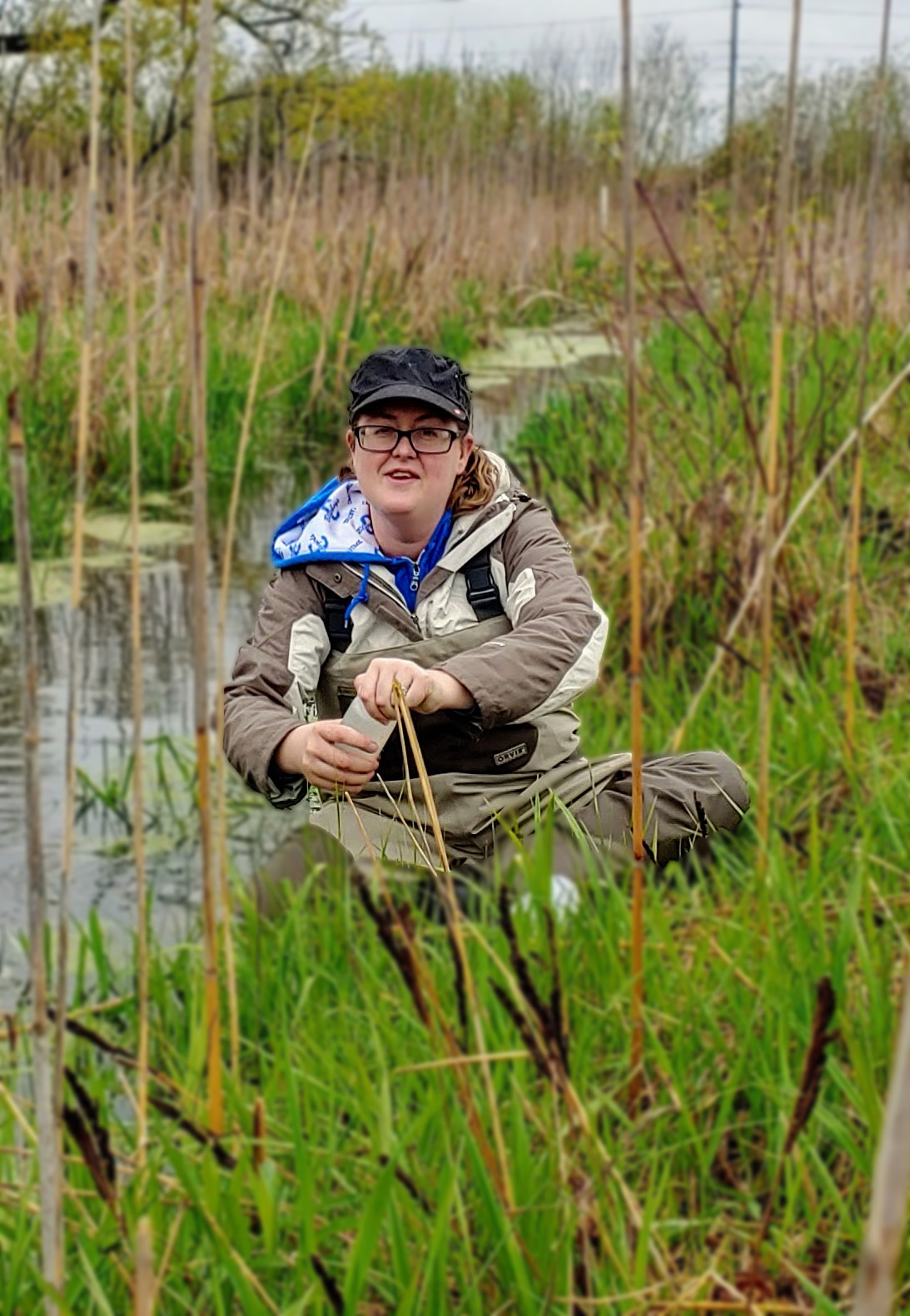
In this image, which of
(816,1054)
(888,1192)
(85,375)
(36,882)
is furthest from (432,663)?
(816,1054)

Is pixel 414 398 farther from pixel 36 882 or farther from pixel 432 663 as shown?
pixel 36 882

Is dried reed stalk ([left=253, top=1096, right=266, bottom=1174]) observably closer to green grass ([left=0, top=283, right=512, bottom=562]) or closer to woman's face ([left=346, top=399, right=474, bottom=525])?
green grass ([left=0, top=283, right=512, bottom=562])

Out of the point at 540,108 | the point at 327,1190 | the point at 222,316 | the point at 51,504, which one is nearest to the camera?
the point at 540,108

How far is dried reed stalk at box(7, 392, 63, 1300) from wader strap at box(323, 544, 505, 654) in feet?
0.71

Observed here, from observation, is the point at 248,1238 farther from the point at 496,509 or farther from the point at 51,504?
the point at 51,504

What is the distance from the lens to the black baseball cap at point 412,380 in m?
0.32

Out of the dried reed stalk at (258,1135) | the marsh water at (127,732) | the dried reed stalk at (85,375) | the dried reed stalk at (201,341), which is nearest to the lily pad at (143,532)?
the marsh water at (127,732)

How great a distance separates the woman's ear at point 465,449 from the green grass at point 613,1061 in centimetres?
113

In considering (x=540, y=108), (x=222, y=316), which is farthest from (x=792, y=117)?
(x=222, y=316)

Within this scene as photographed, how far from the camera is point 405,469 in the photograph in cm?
31

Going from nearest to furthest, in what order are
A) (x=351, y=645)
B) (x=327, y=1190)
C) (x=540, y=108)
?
(x=351, y=645), (x=540, y=108), (x=327, y=1190)

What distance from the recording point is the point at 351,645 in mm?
315

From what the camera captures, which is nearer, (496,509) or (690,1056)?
(496,509)

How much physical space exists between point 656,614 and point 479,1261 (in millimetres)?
982
